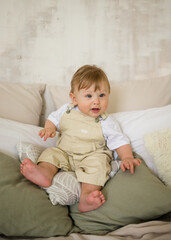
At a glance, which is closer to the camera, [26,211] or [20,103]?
[26,211]

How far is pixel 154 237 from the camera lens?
70 centimetres

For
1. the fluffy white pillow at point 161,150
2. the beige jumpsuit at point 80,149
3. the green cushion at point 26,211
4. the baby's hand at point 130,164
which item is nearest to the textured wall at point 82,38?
A: the beige jumpsuit at point 80,149

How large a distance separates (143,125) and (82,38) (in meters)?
0.87

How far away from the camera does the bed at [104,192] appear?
0.74 metres

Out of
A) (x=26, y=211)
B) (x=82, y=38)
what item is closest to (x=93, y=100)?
(x=26, y=211)

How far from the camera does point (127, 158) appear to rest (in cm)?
A: 98

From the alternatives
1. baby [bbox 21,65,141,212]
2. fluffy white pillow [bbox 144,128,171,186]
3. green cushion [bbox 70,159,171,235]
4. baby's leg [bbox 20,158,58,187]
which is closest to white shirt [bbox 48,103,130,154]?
baby [bbox 21,65,141,212]

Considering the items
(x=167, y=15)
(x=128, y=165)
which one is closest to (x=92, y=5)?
(x=167, y=15)

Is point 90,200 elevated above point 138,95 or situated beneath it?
situated beneath

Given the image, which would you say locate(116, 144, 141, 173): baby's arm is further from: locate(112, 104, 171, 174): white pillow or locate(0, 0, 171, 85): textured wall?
locate(0, 0, 171, 85): textured wall

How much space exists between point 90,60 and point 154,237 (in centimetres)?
126

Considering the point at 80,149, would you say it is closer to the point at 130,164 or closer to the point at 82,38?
the point at 130,164

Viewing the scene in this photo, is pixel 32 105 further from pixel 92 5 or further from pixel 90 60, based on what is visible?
pixel 92 5

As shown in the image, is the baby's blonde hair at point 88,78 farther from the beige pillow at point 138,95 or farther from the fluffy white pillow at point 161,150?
the fluffy white pillow at point 161,150
